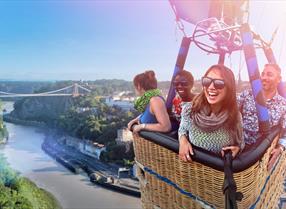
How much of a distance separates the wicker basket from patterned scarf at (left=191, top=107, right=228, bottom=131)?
0.05 metres

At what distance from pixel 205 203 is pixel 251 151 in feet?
0.28

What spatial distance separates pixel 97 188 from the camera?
27.5ft

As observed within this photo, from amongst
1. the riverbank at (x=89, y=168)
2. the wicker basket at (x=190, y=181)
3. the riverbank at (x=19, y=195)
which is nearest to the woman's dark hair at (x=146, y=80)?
the wicker basket at (x=190, y=181)

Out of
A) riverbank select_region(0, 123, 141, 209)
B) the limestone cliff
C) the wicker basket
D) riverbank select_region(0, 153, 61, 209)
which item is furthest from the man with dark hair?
the limestone cliff

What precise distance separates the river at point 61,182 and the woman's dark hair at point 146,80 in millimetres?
6432

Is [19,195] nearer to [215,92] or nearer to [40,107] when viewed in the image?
[215,92]

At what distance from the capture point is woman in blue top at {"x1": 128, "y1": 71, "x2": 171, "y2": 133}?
599mm

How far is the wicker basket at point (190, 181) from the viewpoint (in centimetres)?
43

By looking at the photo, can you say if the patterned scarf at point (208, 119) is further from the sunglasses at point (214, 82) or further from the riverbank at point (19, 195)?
the riverbank at point (19, 195)

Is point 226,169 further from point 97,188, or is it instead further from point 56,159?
point 56,159

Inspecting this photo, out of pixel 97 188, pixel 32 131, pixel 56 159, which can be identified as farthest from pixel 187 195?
pixel 32 131

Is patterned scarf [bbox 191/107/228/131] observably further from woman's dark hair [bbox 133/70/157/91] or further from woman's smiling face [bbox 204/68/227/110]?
woman's dark hair [bbox 133/70/157/91]

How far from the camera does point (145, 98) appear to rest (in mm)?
674

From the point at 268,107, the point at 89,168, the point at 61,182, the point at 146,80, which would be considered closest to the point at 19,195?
the point at 61,182
